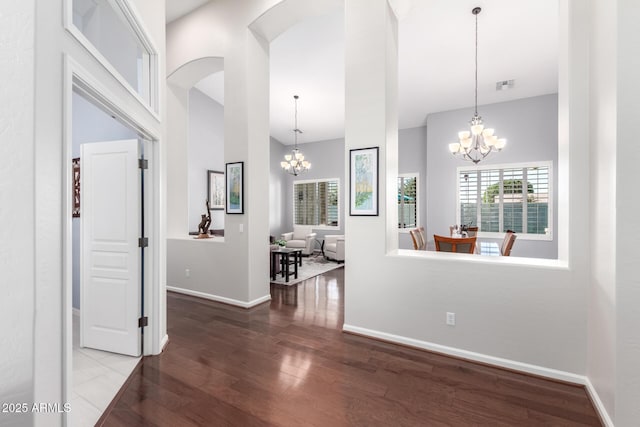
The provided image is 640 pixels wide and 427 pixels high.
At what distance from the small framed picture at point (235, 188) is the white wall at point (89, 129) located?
4.80 ft

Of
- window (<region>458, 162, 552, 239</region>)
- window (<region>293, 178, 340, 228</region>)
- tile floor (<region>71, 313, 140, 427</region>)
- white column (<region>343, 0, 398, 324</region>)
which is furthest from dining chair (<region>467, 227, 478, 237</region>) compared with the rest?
tile floor (<region>71, 313, 140, 427</region>)

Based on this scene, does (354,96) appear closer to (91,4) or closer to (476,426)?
(91,4)

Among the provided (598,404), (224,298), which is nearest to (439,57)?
(598,404)

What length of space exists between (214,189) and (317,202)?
3.45 metres

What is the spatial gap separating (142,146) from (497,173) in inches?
278

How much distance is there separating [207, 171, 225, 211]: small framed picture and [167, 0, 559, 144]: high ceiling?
2.19 m

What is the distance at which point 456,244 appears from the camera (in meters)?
3.53

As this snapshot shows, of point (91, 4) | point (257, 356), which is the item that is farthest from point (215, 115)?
point (257, 356)

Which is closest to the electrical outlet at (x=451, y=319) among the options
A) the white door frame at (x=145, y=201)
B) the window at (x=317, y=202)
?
the white door frame at (x=145, y=201)

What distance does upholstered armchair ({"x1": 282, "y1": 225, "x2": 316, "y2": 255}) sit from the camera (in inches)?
342

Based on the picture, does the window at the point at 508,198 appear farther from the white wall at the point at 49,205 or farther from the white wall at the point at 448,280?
the white wall at the point at 49,205

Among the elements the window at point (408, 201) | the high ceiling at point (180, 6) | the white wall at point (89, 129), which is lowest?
the window at point (408, 201)

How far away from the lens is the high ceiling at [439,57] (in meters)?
4.13

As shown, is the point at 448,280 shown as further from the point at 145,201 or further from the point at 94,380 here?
the point at 94,380
